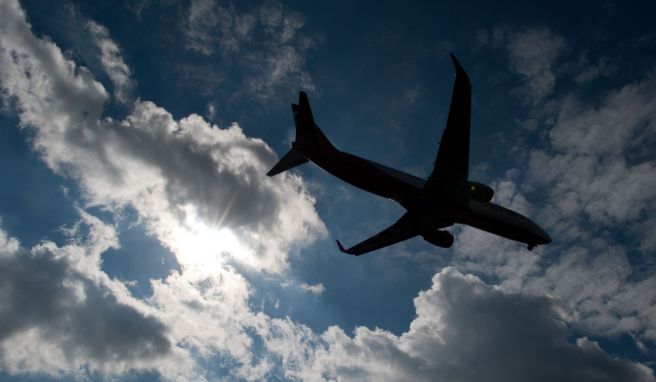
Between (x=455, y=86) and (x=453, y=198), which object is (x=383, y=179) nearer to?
(x=453, y=198)

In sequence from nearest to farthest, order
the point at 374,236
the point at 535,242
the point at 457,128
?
the point at 457,128
the point at 535,242
the point at 374,236

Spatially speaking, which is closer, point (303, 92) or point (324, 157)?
point (303, 92)

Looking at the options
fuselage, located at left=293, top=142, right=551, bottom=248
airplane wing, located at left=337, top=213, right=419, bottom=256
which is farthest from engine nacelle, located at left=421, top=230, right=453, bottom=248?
fuselage, located at left=293, top=142, right=551, bottom=248

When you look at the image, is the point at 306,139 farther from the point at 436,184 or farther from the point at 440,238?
the point at 440,238

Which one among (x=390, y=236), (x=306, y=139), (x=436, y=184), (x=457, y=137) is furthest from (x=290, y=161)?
(x=457, y=137)

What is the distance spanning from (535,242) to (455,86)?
17.5 m

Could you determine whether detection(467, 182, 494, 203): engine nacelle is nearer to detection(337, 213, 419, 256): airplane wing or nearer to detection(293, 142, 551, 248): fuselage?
detection(293, 142, 551, 248): fuselage

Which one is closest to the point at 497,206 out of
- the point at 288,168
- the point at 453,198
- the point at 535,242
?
the point at 535,242

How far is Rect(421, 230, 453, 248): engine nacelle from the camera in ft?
97.5

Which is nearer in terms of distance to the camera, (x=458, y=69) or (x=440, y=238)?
(x=458, y=69)

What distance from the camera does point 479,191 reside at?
24797mm

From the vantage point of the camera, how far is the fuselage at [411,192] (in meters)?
25.1

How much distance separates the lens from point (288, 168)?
88.5ft

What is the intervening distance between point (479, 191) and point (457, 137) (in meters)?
5.86
